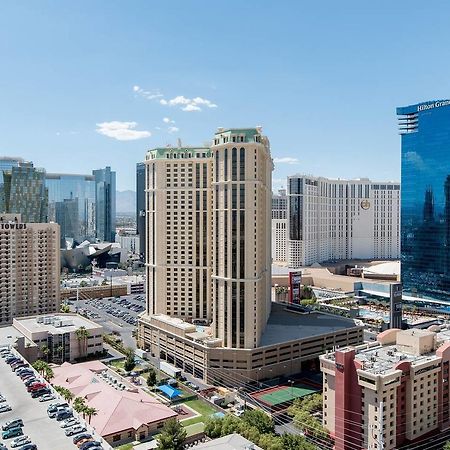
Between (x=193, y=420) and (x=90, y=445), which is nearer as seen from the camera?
(x=90, y=445)

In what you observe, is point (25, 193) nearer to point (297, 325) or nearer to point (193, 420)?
point (297, 325)

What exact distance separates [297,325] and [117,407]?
32.7 m

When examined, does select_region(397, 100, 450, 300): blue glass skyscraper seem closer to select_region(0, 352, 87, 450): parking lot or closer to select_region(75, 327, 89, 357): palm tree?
select_region(75, 327, 89, 357): palm tree

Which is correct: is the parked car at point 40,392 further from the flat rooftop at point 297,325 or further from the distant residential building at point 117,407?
the flat rooftop at point 297,325

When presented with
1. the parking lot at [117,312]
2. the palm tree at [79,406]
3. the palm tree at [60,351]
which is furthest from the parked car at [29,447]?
the parking lot at [117,312]

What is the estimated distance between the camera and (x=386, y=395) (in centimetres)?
3962

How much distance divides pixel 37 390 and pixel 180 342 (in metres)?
22.4

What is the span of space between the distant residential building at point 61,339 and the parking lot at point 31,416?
1524cm

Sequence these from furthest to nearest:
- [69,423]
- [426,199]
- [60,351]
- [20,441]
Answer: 1. [426,199]
2. [60,351]
3. [69,423]
4. [20,441]

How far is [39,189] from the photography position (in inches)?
6821

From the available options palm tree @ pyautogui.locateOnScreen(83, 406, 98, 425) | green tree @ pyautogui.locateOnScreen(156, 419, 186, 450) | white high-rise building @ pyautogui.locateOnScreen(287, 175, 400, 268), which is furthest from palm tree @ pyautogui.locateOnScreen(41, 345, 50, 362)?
white high-rise building @ pyautogui.locateOnScreen(287, 175, 400, 268)

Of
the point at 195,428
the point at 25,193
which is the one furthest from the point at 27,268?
the point at 25,193

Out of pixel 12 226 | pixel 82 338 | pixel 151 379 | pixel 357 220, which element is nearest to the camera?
pixel 151 379

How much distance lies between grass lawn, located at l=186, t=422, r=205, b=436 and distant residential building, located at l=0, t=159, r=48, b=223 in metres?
141
